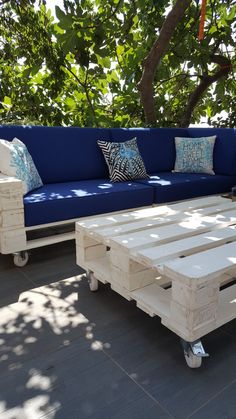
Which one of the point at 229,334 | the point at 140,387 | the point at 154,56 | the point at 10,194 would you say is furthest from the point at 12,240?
the point at 154,56

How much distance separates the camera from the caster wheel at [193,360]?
1362 millimetres

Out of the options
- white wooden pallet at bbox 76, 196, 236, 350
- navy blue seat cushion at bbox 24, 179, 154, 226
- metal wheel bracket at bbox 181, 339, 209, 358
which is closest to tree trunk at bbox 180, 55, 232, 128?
navy blue seat cushion at bbox 24, 179, 154, 226

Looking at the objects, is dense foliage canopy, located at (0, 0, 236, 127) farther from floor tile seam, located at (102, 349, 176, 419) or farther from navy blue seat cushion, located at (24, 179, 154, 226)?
floor tile seam, located at (102, 349, 176, 419)

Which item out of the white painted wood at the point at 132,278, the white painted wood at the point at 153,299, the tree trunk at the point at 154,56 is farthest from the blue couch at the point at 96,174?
the white painted wood at the point at 153,299

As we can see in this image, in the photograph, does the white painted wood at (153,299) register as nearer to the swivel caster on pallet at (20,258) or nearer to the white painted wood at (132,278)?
the white painted wood at (132,278)

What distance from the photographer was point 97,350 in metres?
1.49

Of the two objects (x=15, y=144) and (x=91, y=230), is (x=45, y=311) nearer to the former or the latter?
(x=91, y=230)

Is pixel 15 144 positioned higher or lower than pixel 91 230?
higher

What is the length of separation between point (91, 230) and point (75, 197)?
0.67 m

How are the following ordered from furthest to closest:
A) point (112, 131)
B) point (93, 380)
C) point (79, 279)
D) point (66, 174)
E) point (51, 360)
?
1. point (112, 131)
2. point (66, 174)
3. point (79, 279)
4. point (51, 360)
5. point (93, 380)

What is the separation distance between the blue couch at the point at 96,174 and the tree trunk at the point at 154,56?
73cm

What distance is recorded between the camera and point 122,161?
3.02 meters

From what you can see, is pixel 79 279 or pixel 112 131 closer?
pixel 79 279

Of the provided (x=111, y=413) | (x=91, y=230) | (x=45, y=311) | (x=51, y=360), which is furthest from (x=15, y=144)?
(x=111, y=413)
